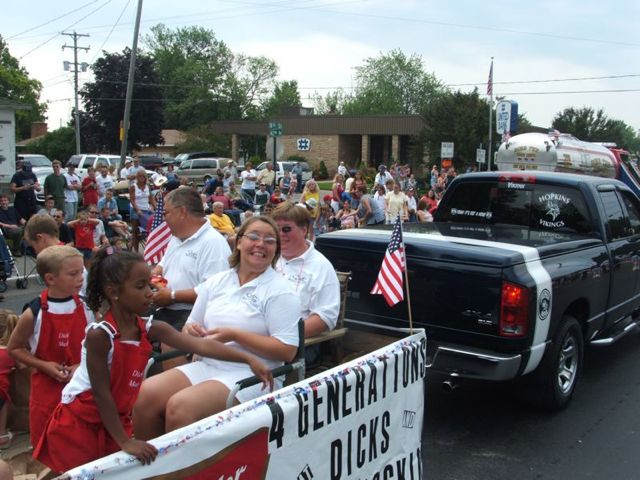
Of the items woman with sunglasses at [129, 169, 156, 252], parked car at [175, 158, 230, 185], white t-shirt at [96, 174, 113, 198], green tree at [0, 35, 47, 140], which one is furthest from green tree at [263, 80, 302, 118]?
woman with sunglasses at [129, 169, 156, 252]

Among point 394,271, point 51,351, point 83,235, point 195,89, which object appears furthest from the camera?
point 195,89

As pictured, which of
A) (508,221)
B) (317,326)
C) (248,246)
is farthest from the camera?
(508,221)

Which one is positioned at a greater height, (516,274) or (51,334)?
(516,274)

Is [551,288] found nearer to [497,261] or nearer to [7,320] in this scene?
[497,261]

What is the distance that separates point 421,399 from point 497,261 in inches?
56.1

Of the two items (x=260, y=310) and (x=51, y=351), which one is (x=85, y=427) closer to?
(x=51, y=351)

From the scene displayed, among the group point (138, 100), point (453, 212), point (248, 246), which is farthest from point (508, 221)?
point (138, 100)

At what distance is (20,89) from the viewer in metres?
60.4

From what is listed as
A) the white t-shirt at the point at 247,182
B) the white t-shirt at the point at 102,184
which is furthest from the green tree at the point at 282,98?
the white t-shirt at the point at 102,184

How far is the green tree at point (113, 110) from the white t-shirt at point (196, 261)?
179ft

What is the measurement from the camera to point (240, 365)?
3.38 meters

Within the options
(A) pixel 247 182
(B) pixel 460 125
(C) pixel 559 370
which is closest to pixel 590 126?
(B) pixel 460 125

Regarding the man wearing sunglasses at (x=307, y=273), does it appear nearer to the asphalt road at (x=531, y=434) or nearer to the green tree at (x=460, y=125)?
the asphalt road at (x=531, y=434)

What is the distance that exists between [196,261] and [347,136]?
52396 millimetres
